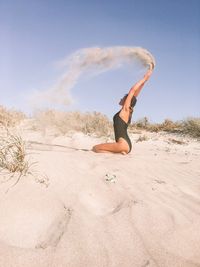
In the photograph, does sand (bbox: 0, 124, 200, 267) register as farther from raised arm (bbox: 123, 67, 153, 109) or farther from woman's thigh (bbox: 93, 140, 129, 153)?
raised arm (bbox: 123, 67, 153, 109)

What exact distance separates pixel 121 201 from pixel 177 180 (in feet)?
5.40

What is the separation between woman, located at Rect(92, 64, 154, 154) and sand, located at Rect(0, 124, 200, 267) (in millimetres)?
2269

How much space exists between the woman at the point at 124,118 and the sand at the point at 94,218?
2269 millimetres

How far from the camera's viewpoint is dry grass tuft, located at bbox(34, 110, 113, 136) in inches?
477

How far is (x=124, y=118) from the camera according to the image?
26.2 ft

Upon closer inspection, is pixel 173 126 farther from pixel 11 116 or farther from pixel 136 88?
pixel 136 88

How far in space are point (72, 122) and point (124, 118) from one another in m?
5.47

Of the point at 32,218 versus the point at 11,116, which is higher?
the point at 11,116

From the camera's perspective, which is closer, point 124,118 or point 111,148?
point 111,148

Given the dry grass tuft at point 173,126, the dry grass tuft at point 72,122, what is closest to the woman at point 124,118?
the dry grass tuft at point 72,122

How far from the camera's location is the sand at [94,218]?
2928 mm

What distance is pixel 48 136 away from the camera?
10.8 m

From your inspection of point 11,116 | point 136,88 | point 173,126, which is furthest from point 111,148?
point 173,126

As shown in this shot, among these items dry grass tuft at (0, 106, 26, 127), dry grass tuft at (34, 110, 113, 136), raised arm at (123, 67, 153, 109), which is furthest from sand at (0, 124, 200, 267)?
dry grass tuft at (0, 106, 26, 127)
